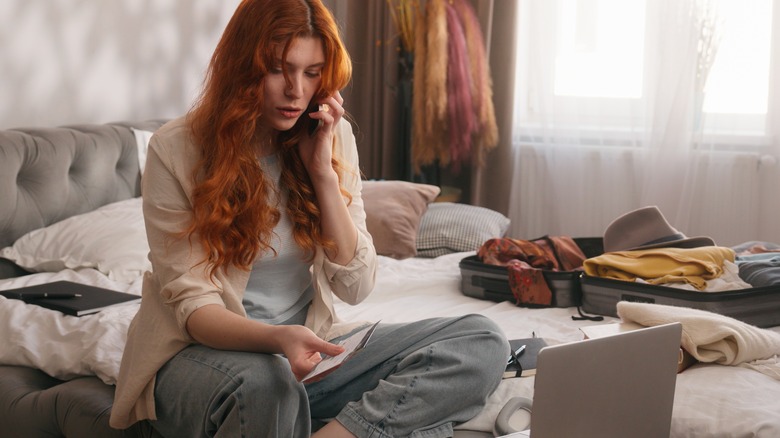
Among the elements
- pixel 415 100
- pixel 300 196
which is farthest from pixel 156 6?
pixel 300 196

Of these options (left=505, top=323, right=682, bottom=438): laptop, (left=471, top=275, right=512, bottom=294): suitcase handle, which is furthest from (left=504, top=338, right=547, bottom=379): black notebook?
(left=471, top=275, right=512, bottom=294): suitcase handle

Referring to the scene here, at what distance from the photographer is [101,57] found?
113 inches

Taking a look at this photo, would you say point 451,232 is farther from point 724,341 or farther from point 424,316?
point 724,341

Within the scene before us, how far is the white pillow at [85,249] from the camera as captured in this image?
7.73 ft

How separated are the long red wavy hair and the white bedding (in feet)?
1.43

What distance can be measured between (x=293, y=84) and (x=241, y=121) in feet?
0.35

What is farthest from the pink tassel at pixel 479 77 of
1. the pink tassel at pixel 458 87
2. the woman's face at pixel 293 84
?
the woman's face at pixel 293 84

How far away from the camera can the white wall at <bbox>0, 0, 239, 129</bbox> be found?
2561mm

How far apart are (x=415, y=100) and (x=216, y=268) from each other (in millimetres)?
2315

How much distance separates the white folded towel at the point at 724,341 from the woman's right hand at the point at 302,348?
73 cm

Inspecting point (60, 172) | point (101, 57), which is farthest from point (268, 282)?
point (101, 57)

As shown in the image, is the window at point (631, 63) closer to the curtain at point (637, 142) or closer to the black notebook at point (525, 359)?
the curtain at point (637, 142)

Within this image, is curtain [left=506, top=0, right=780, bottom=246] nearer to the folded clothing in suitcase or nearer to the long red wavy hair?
the folded clothing in suitcase

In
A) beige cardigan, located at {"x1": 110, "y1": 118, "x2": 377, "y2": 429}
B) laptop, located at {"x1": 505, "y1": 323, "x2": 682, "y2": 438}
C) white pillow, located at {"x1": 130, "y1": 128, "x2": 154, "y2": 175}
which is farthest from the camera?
white pillow, located at {"x1": 130, "y1": 128, "x2": 154, "y2": 175}
